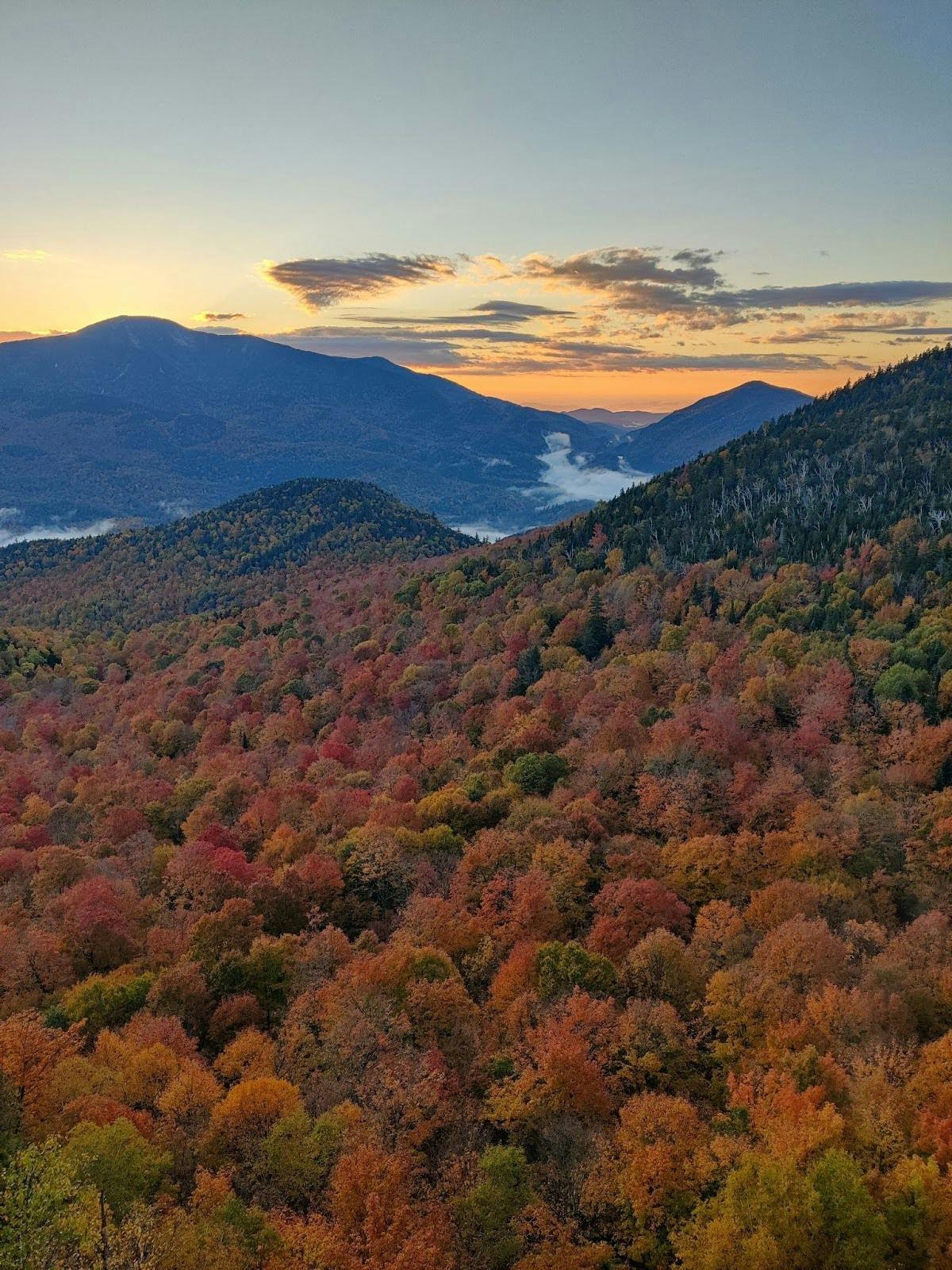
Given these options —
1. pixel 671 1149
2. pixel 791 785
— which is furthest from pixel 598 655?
pixel 671 1149

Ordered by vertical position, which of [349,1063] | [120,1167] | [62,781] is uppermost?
[120,1167]

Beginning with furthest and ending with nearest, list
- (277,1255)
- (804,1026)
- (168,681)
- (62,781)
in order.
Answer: (168,681) < (62,781) < (804,1026) < (277,1255)

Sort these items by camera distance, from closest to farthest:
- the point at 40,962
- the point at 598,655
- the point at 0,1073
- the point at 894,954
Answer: the point at 0,1073, the point at 894,954, the point at 40,962, the point at 598,655

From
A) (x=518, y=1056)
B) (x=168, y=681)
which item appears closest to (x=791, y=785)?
(x=518, y=1056)

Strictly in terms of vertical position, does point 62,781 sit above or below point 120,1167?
below

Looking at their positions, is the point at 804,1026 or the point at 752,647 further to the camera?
the point at 752,647

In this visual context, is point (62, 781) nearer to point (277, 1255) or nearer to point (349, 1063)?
point (349, 1063)

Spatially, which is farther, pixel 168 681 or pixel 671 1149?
pixel 168 681

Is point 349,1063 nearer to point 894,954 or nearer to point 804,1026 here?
point 804,1026

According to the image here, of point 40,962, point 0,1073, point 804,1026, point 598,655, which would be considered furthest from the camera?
point 598,655

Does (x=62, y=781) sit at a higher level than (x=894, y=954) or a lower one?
lower
